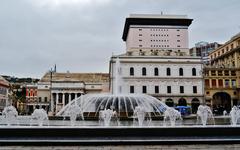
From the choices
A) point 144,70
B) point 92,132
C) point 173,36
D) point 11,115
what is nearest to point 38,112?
point 11,115

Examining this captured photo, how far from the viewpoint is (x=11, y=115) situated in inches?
547

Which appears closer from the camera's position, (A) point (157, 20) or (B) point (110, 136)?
(B) point (110, 136)

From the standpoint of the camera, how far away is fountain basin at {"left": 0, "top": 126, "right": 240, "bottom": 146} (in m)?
8.55

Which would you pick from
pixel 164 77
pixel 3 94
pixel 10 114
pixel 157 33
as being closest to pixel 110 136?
pixel 10 114

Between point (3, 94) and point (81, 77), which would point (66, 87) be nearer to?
point (3, 94)

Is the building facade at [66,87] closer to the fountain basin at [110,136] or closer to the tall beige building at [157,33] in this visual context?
the tall beige building at [157,33]

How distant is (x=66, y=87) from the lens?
62219 millimetres

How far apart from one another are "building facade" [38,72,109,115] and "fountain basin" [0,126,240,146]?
45706mm

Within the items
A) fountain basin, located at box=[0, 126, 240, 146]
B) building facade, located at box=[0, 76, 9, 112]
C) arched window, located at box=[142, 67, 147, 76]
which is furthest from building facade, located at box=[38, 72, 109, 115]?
fountain basin, located at box=[0, 126, 240, 146]

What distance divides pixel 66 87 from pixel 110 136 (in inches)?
2151

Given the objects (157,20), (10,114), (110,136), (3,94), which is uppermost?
(157,20)

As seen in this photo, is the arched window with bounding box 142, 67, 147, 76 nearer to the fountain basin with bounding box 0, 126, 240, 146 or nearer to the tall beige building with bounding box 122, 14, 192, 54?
the tall beige building with bounding box 122, 14, 192, 54

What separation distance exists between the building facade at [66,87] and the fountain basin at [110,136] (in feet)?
150

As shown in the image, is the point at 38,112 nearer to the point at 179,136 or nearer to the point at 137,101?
the point at 179,136
